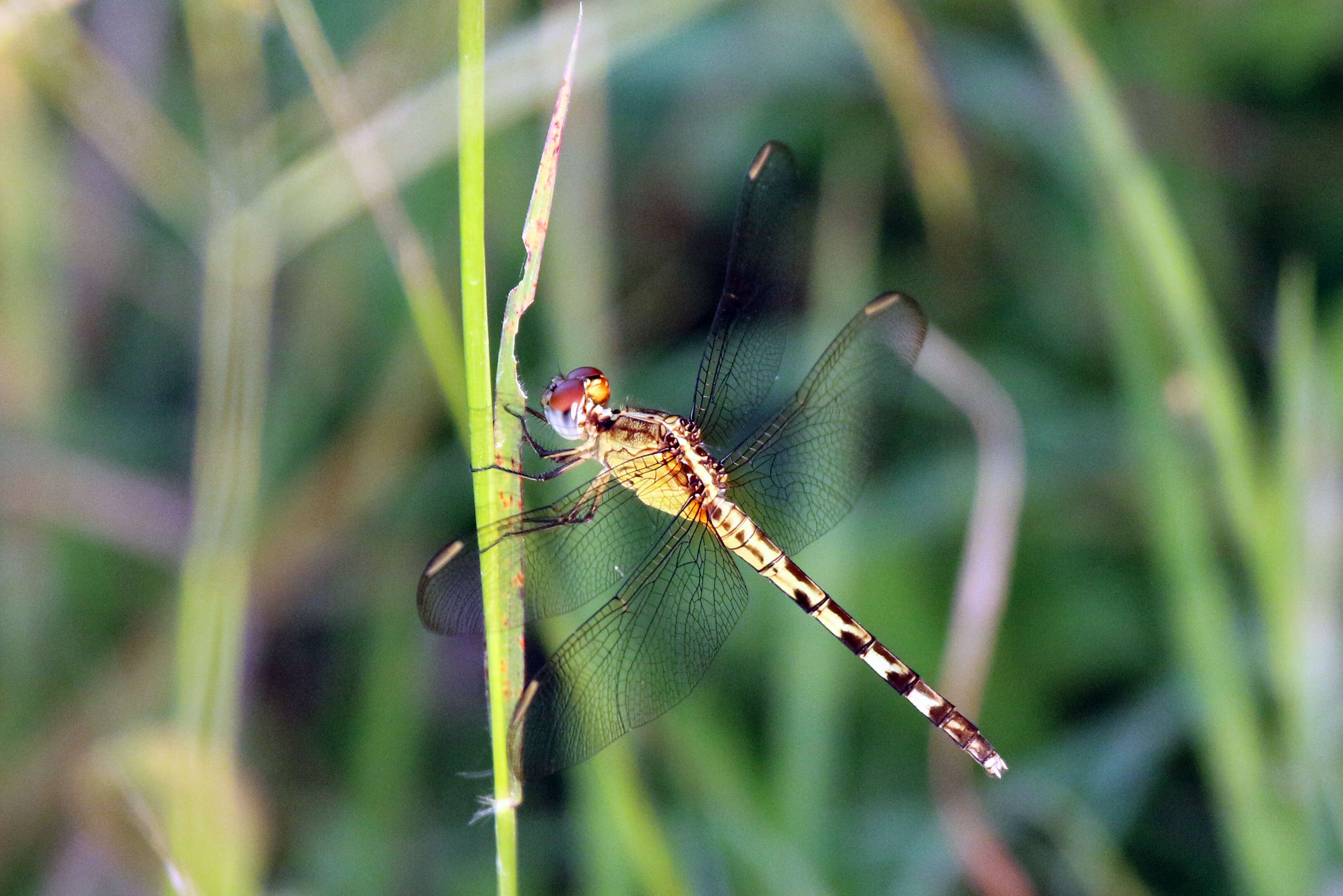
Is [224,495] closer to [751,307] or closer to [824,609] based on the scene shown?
[751,307]

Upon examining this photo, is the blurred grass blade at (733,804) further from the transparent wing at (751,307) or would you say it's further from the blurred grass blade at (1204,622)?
the blurred grass blade at (1204,622)

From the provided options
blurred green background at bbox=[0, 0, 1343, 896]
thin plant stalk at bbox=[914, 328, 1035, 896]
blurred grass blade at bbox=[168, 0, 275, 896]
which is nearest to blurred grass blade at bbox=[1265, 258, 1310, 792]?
blurred green background at bbox=[0, 0, 1343, 896]

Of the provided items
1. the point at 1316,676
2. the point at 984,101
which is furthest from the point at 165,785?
the point at 984,101

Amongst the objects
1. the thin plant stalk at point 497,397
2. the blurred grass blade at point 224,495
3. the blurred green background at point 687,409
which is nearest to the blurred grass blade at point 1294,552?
the blurred green background at point 687,409

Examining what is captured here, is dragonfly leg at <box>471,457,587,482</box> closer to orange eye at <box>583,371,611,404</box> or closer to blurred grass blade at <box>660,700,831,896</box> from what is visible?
orange eye at <box>583,371,611,404</box>

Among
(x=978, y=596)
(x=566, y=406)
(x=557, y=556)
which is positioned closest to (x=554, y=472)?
(x=566, y=406)

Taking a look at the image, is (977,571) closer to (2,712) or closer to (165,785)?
(165,785)
